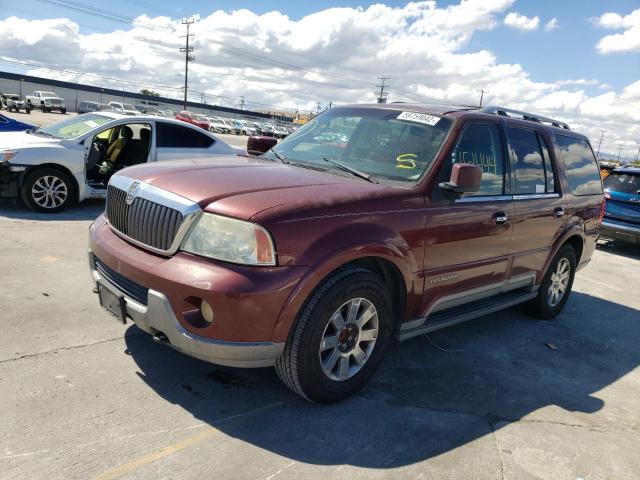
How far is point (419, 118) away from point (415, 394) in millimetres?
2064

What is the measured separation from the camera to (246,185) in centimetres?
309

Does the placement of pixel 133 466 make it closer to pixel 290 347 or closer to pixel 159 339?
pixel 159 339

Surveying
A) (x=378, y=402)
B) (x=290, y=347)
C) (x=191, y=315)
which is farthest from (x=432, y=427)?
(x=191, y=315)

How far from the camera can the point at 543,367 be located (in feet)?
14.1

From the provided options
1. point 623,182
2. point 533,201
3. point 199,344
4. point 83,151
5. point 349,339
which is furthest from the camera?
point 623,182

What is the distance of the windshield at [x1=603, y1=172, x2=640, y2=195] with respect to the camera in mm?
9641

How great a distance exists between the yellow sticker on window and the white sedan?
5.62m

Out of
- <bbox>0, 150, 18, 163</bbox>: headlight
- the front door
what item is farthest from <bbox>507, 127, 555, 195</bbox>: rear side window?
<bbox>0, 150, 18, 163</bbox>: headlight

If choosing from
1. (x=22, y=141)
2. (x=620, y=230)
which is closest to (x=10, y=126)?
(x=22, y=141)

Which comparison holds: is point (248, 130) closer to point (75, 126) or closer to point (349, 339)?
point (75, 126)

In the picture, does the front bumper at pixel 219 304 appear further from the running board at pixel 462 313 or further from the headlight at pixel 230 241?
the running board at pixel 462 313

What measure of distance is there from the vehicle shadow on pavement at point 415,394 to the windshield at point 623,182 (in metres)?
5.74

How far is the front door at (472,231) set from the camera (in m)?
3.67

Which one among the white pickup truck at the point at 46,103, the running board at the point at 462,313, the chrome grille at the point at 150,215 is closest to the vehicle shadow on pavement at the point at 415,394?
the running board at the point at 462,313
